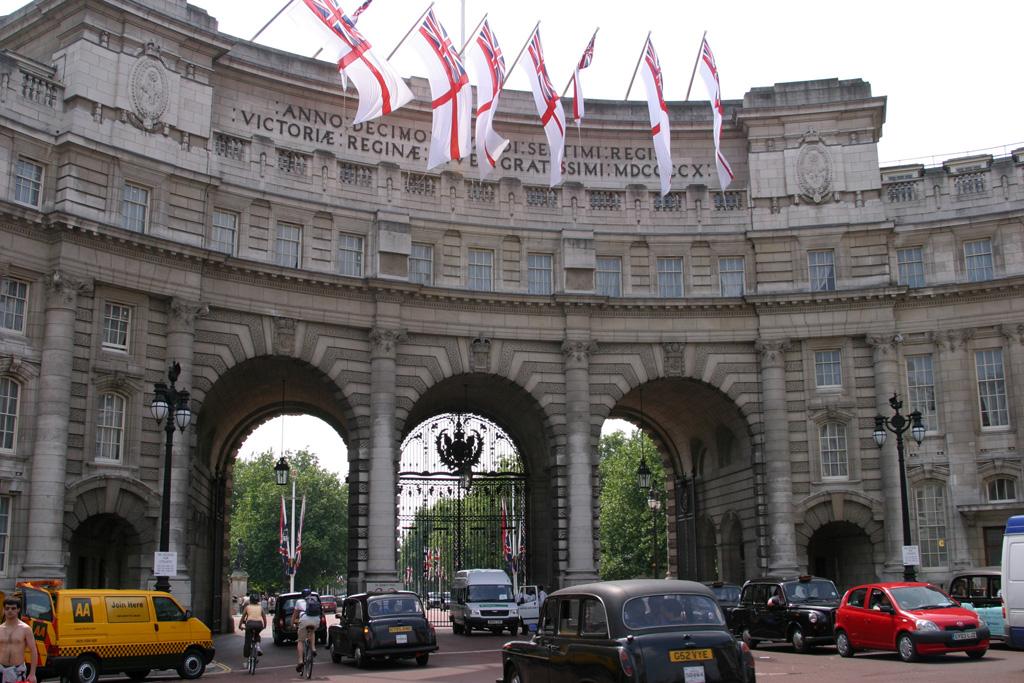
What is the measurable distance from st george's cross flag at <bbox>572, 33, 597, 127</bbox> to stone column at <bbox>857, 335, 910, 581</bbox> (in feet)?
46.2

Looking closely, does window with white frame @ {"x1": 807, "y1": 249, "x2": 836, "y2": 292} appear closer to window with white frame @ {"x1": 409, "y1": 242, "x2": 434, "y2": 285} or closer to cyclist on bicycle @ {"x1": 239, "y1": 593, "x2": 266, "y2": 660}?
window with white frame @ {"x1": 409, "y1": 242, "x2": 434, "y2": 285}

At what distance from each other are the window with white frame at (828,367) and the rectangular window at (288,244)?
2033cm

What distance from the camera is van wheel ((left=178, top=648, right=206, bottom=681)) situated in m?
24.0

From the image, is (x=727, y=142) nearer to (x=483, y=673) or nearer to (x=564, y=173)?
(x=564, y=173)

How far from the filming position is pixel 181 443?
34.2 metres

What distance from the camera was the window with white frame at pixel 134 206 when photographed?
112ft

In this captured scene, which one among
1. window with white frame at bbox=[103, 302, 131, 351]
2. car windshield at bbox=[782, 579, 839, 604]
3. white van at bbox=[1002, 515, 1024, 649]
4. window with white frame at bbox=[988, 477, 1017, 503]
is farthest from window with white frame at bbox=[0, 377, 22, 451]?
window with white frame at bbox=[988, 477, 1017, 503]

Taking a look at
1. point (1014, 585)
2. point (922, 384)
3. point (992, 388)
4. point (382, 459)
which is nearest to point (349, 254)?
point (382, 459)

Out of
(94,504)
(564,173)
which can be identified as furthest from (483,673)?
(564,173)

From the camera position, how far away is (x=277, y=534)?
100 meters

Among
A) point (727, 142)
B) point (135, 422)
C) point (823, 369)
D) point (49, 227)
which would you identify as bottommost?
point (135, 422)

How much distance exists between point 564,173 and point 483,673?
81.1 ft

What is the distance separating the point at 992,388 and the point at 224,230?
28937 millimetres

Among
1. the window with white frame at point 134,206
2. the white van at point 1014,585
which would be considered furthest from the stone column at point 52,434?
the white van at point 1014,585
